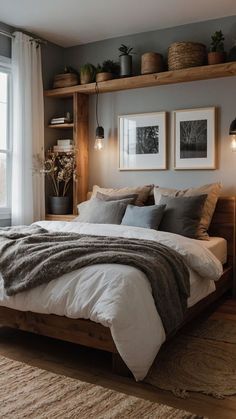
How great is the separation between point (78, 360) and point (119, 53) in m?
3.50

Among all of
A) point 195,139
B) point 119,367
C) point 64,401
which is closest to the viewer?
point 64,401

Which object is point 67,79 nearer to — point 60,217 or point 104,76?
point 104,76

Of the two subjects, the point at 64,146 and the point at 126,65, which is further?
the point at 64,146

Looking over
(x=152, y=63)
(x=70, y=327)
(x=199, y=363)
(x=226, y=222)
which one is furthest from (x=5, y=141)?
(x=199, y=363)

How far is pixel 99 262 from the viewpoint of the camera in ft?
9.06

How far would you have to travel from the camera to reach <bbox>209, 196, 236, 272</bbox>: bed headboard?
4.26 meters

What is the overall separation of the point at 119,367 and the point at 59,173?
292 centimetres

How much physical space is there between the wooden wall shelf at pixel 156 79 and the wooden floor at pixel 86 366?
2.75 meters

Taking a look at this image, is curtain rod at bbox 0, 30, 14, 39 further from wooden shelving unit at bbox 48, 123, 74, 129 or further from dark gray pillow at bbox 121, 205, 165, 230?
dark gray pillow at bbox 121, 205, 165, 230

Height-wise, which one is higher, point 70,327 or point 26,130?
point 26,130

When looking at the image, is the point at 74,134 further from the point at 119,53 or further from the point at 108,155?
the point at 119,53

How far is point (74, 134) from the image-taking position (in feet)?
16.8

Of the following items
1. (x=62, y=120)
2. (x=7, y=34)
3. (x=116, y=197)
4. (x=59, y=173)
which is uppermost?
(x=7, y=34)

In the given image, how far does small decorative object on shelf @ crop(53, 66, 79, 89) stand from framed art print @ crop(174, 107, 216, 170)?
50.1 inches
